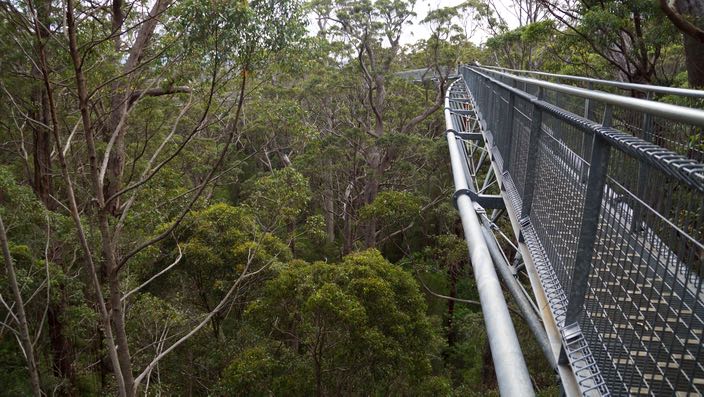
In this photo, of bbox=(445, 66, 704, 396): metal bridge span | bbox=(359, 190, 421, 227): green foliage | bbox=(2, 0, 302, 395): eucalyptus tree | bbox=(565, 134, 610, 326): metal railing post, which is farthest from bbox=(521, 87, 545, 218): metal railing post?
bbox=(359, 190, 421, 227): green foliage

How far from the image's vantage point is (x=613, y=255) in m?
1.68

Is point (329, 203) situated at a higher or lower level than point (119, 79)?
lower

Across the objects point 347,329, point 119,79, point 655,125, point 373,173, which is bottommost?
point 373,173

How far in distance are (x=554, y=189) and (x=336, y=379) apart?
6194 mm

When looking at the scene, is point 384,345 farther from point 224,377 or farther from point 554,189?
point 554,189

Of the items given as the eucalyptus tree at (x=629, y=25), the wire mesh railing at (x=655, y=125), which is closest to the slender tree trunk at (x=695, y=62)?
the eucalyptus tree at (x=629, y=25)

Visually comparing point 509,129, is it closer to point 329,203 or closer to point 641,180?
point 641,180

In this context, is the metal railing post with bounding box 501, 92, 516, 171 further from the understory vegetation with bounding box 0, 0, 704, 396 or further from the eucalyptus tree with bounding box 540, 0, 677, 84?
the eucalyptus tree with bounding box 540, 0, 677, 84

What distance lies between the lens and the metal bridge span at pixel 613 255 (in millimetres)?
1228

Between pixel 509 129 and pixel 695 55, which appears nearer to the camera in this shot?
pixel 509 129

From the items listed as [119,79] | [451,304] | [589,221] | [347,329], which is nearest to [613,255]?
[589,221]

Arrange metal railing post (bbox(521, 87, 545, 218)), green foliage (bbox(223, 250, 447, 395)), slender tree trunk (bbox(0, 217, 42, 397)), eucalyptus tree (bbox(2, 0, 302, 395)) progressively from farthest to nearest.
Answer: green foliage (bbox(223, 250, 447, 395)) → slender tree trunk (bbox(0, 217, 42, 397)) → eucalyptus tree (bbox(2, 0, 302, 395)) → metal railing post (bbox(521, 87, 545, 218))

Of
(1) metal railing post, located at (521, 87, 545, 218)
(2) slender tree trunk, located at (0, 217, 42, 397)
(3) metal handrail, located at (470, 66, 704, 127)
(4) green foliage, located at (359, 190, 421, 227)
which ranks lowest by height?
(4) green foliage, located at (359, 190, 421, 227)

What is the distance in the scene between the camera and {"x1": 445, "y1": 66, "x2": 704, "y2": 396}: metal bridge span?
4.03 ft
